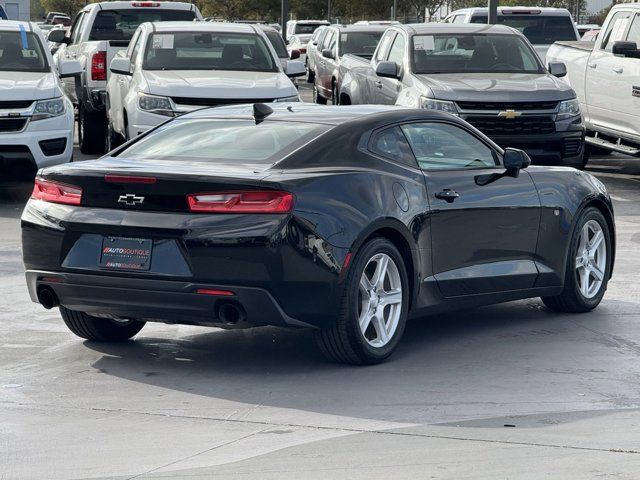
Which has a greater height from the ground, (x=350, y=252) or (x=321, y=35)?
(x=350, y=252)

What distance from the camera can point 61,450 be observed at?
20.7ft

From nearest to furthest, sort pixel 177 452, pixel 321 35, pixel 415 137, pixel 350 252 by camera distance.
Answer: pixel 177 452 < pixel 350 252 < pixel 415 137 < pixel 321 35

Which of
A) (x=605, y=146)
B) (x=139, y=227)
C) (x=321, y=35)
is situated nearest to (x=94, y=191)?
(x=139, y=227)

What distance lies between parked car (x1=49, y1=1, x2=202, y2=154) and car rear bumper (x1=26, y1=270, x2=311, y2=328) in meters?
12.9

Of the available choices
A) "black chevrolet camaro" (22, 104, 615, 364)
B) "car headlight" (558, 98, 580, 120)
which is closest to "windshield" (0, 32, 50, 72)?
"car headlight" (558, 98, 580, 120)

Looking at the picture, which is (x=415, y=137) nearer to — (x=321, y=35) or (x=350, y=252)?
(x=350, y=252)

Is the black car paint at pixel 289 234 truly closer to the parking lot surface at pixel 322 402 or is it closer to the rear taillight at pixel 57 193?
the rear taillight at pixel 57 193

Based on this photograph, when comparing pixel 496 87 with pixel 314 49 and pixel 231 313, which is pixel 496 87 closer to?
pixel 231 313

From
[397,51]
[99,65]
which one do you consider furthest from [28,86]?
[397,51]

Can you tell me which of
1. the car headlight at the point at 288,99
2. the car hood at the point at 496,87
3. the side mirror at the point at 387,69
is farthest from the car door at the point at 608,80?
the car headlight at the point at 288,99

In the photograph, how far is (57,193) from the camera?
8.07 metres

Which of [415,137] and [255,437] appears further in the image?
[415,137]

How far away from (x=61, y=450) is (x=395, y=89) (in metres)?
12.4

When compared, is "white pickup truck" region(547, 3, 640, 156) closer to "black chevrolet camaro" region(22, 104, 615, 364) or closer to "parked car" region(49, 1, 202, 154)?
"parked car" region(49, 1, 202, 154)
